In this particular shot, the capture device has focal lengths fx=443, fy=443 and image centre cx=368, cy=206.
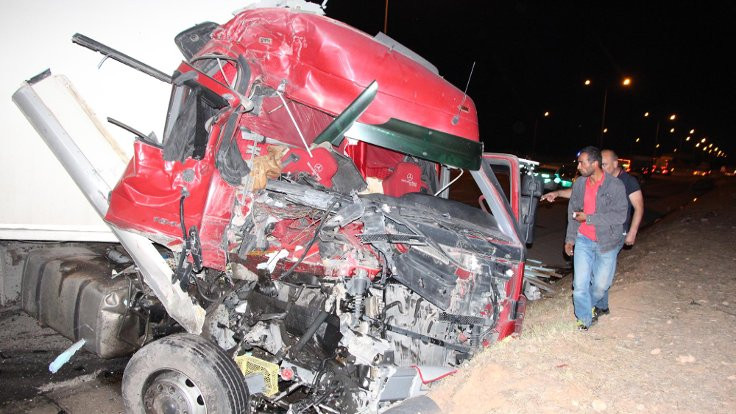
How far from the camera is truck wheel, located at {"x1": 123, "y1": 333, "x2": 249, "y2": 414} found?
284 centimetres

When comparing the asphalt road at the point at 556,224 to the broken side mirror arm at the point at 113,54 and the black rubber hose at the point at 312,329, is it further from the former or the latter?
the broken side mirror arm at the point at 113,54

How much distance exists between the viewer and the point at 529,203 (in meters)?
3.98

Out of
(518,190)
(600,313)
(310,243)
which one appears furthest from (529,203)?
(310,243)

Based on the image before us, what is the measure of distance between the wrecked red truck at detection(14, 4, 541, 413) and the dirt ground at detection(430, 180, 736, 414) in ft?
1.28

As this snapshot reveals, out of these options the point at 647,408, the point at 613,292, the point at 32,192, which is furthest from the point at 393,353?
the point at 613,292

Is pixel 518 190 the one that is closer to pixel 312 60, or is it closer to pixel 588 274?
pixel 588 274

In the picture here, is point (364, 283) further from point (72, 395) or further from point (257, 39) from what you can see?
point (72, 395)

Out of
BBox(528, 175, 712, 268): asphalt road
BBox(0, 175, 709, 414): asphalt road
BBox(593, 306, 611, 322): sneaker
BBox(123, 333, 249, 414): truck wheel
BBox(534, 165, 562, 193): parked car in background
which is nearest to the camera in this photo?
BBox(123, 333, 249, 414): truck wheel

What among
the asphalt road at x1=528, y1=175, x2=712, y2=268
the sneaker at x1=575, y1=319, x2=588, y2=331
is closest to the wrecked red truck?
the sneaker at x1=575, y1=319, x2=588, y2=331

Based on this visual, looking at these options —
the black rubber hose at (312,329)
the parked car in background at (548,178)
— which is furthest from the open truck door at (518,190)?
the black rubber hose at (312,329)

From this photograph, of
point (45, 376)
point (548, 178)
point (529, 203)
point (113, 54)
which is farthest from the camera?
point (548, 178)

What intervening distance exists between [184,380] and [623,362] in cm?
327

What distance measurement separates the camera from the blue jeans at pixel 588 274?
449cm

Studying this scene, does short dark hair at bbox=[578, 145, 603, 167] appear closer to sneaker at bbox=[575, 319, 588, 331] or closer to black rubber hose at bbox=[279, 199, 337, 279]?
sneaker at bbox=[575, 319, 588, 331]
